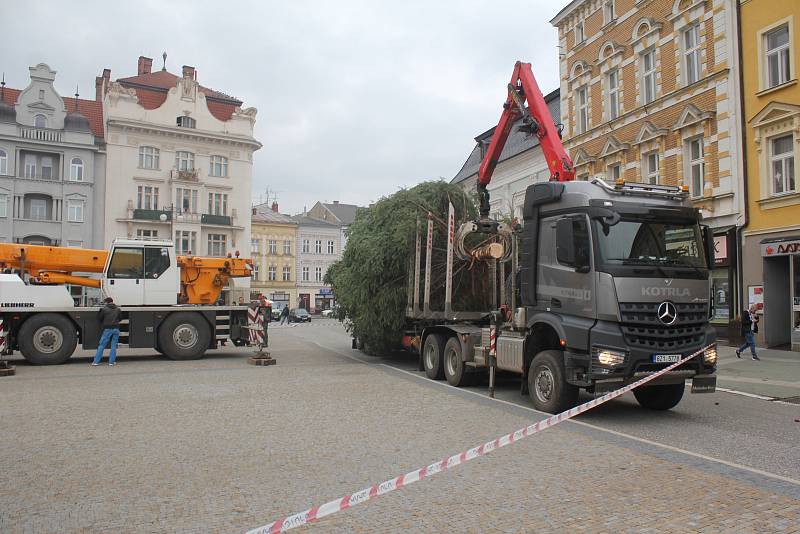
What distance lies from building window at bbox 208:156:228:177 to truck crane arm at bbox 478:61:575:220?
41.3 meters

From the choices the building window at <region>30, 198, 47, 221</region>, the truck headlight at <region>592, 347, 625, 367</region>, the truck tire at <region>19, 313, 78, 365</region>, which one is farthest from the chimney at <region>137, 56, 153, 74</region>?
the truck headlight at <region>592, 347, 625, 367</region>

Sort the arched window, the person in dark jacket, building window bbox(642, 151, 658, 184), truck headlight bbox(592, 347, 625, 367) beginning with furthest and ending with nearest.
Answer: the arched window < building window bbox(642, 151, 658, 184) < the person in dark jacket < truck headlight bbox(592, 347, 625, 367)

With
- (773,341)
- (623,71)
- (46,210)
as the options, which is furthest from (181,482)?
(46,210)

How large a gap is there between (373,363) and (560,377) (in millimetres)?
8323

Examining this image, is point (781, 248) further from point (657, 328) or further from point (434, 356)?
point (657, 328)

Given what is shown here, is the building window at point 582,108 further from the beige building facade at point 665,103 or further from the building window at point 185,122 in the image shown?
the building window at point 185,122

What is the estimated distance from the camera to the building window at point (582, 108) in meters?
26.0

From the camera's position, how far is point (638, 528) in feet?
14.3

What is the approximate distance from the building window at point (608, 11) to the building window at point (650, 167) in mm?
6002

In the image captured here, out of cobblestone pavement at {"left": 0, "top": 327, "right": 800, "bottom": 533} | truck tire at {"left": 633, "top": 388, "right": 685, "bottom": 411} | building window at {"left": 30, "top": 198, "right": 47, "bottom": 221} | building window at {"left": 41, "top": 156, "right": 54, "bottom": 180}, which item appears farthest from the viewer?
building window at {"left": 41, "top": 156, "right": 54, "bottom": 180}

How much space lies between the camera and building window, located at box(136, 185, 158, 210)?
A: 158 ft

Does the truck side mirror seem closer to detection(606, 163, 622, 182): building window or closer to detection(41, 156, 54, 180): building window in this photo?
detection(606, 163, 622, 182): building window

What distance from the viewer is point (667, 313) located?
316 inches

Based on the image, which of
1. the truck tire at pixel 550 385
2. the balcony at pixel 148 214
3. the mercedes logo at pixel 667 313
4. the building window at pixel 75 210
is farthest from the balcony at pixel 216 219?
the mercedes logo at pixel 667 313
